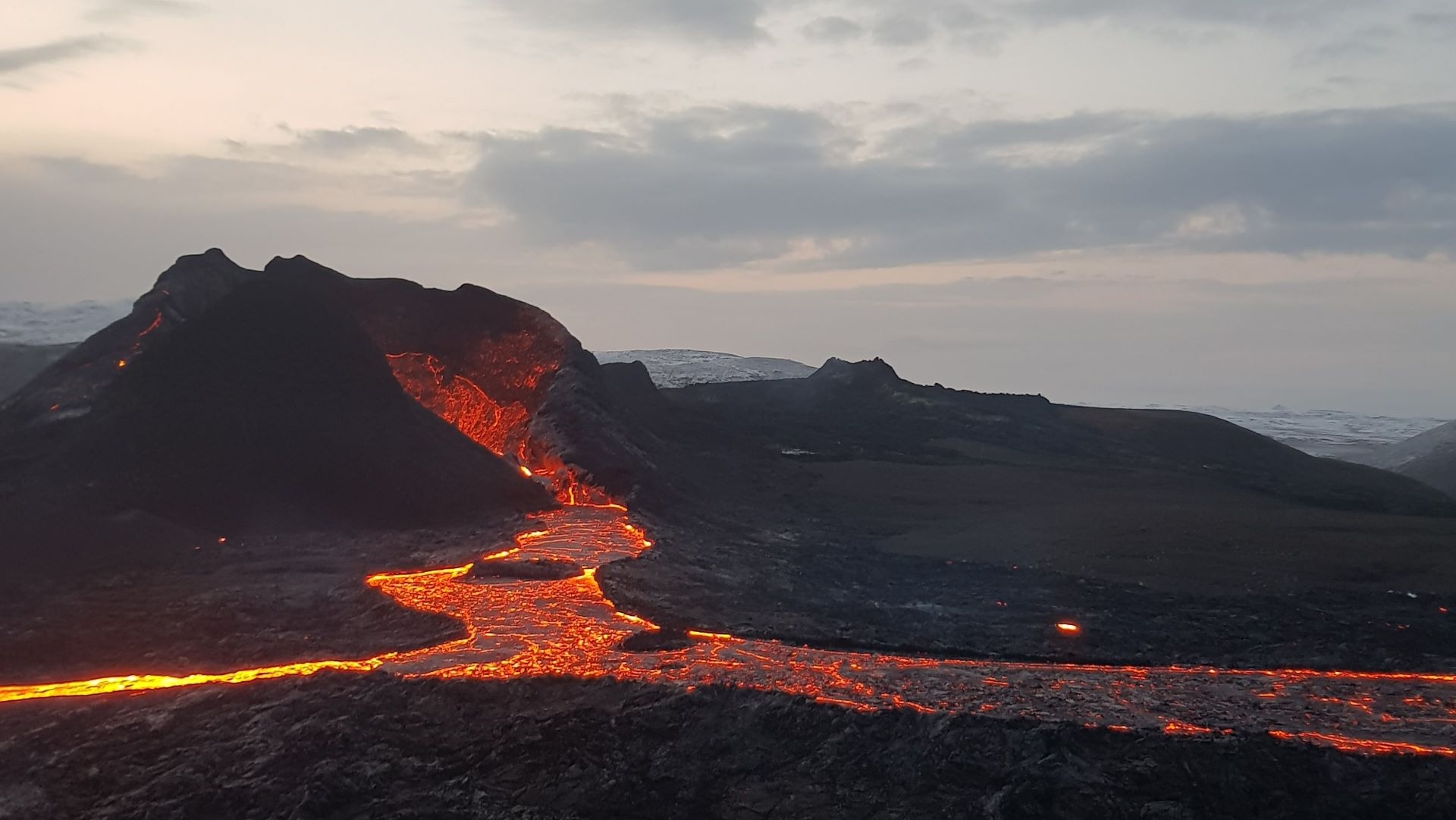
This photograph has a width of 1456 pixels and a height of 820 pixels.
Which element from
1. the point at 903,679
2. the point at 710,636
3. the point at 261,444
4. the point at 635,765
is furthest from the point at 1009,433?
the point at 635,765

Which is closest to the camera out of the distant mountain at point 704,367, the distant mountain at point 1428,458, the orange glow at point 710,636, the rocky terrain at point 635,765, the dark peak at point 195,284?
the rocky terrain at point 635,765

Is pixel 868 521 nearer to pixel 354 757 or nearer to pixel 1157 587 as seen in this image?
pixel 1157 587

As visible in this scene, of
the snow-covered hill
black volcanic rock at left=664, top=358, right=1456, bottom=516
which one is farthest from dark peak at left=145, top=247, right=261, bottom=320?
the snow-covered hill

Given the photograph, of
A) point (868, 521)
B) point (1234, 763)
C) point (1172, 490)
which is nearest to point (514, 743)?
point (1234, 763)

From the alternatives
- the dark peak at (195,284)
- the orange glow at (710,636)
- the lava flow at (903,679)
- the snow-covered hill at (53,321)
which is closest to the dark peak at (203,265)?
the dark peak at (195,284)

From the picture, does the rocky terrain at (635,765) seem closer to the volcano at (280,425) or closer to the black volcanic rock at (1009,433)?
the volcano at (280,425)

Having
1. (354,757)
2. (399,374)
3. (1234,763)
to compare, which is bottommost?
(354,757)
